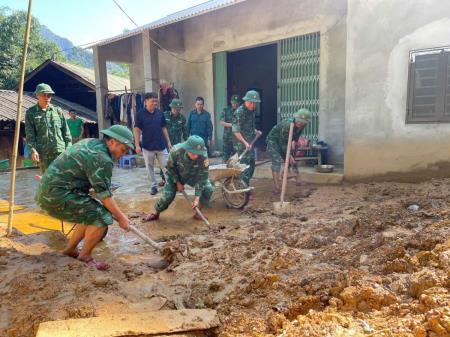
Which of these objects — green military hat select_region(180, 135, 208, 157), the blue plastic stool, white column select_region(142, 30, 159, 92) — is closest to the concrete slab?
green military hat select_region(180, 135, 208, 157)

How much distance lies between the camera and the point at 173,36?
10.4 m

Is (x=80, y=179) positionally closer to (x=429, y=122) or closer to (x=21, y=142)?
(x=429, y=122)

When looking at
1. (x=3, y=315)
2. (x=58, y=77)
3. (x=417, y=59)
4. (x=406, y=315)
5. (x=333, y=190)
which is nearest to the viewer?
(x=406, y=315)

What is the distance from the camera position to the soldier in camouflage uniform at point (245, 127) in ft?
20.5

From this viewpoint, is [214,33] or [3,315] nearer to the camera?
[3,315]

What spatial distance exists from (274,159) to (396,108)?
205 cm

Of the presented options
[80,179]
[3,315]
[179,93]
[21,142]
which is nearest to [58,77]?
[21,142]

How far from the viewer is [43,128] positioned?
5.38m

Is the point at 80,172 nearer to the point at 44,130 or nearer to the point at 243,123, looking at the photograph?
the point at 44,130

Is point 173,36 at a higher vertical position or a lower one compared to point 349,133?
higher

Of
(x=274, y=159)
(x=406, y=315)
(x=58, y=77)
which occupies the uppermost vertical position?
(x=58, y=77)

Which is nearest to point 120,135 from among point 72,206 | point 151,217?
point 72,206

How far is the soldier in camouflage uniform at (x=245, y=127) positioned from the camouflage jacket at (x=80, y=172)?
9.90ft

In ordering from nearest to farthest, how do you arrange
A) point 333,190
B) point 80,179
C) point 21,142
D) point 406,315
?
point 406,315 < point 80,179 < point 333,190 < point 21,142
